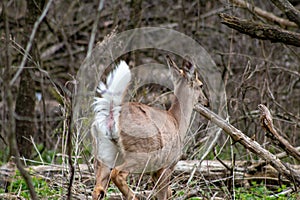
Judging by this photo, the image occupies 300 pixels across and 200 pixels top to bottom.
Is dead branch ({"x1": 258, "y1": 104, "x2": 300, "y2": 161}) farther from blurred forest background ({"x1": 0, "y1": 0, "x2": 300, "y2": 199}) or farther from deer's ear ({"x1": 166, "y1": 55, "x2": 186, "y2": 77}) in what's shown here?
deer's ear ({"x1": 166, "y1": 55, "x2": 186, "y2": 77})

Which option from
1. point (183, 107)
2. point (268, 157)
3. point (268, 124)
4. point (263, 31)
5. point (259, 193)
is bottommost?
point (259, 193)

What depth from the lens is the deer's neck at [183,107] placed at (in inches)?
254

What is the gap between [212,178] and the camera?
268 inches

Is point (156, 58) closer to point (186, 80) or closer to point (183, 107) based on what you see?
point (186, 80)

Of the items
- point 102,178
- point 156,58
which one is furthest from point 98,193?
point 156,58

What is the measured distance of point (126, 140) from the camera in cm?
523

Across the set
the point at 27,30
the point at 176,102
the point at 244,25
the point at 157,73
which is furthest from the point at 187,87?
the point at 157,73

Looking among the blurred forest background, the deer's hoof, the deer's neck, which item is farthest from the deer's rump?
the deer's neck

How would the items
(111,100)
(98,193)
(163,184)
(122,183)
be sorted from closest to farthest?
1. (111,100)
2. (98,193)
3. (122,183)
4. (163,184)

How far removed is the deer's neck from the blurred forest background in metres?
0.54

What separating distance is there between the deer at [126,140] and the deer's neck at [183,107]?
1.37 ft

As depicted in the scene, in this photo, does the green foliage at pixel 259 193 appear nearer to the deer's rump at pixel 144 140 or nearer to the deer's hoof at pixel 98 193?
the deer's rump at pixel 144 140

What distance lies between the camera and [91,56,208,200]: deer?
488 centimetres

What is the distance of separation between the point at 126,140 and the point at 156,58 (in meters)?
5.95
